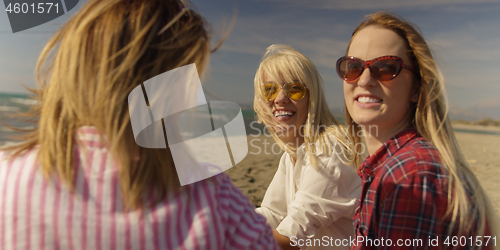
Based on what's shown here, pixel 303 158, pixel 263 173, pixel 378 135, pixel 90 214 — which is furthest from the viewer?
pixel 263 173

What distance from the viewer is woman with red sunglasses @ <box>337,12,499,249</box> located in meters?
1.31

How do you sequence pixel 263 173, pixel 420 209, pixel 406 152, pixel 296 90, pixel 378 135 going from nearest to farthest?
pixel 420 209 → pixel 406 152 → pixel 378 135 → pixel 296 90 → pixel 263 173

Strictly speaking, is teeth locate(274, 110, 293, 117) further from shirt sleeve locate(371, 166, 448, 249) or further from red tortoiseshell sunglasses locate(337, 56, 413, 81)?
shirt sleeve locate(371, 166, 448, 249)

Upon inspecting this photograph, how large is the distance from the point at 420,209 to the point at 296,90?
5.46 ft

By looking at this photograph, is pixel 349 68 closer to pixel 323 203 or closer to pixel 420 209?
pixel 420 209

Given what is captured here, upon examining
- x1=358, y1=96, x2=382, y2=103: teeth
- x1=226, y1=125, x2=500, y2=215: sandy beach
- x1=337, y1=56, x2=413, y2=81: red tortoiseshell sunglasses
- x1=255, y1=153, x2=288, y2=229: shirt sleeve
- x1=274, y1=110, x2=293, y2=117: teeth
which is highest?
x1=337, y1=56, x2=413, y2=81: red tortoiseshell sunglasses

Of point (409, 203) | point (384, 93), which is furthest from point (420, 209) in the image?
point (384, 93)

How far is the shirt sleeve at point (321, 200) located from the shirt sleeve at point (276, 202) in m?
0.42

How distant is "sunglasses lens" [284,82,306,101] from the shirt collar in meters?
1.26

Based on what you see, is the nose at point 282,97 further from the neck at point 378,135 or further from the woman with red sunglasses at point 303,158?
the neck at point 378,135

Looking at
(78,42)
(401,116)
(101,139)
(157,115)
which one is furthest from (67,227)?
(401,116)

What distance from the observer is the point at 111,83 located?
36.8 inches

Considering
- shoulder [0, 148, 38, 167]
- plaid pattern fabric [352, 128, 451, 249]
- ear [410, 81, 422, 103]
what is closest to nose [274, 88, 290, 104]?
ear [410, 81, 422, 103]

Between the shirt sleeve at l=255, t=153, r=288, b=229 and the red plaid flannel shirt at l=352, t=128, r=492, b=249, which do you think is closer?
the red plaid flannel shirt at l=352, t=128, r=492, b=249
